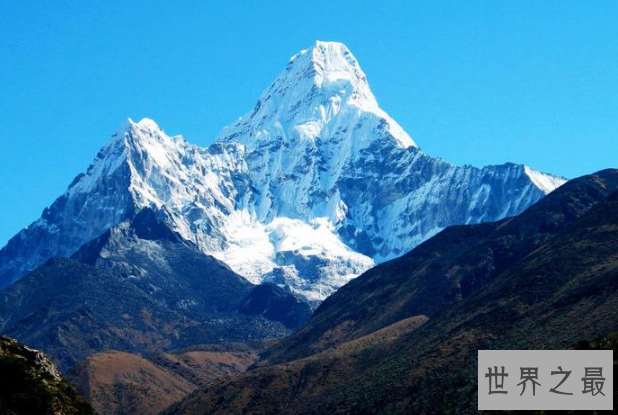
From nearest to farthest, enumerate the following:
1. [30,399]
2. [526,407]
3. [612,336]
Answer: [526,407]
[30,399]
[612,336]

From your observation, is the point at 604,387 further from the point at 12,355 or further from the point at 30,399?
the point at 12,355

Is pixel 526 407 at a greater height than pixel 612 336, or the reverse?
pixel 612 336

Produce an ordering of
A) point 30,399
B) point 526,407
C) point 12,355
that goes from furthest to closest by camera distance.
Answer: point 12,355 < point 30,399 < point 526,407

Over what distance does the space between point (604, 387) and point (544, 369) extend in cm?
458

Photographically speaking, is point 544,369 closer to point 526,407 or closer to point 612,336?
point 526,407

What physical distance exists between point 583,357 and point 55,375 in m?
50.4

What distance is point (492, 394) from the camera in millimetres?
80625

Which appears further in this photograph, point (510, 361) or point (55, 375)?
point (55, 375)

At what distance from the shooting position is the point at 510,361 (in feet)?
263

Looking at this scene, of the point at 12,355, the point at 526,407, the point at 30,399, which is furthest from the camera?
the point at 12,355

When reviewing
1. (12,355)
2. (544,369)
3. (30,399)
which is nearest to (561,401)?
(544,369)

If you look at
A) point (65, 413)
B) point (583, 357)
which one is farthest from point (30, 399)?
point (583, 357)

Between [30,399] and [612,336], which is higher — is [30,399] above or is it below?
below

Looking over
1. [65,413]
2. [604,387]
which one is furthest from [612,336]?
[65,413]
